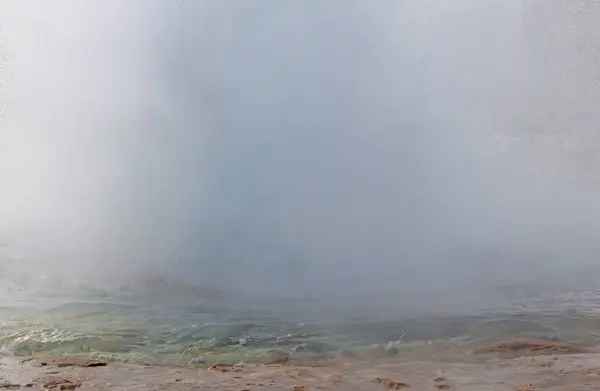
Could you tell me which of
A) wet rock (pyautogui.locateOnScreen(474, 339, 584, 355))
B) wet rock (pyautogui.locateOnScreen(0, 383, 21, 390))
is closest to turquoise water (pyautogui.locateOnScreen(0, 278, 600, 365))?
wet rock (pyautogui.locateOnScreen(474, 339, 584, 355))

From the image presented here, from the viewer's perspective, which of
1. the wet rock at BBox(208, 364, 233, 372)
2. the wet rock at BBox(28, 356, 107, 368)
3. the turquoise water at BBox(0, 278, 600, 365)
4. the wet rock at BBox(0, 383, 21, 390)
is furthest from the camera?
the turquoise water at BBox(0, 278, 600, 365)

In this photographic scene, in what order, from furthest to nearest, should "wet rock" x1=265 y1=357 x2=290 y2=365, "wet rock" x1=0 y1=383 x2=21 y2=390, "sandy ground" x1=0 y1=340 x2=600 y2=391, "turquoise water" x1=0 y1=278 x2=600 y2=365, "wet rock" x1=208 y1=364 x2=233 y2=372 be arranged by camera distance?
1. "turquoise water" x1=0 y1=278 x2=600 y2=365
2. "wet rock" x1=265 y1=357 x2=290 y2=365
3. "wet rock" x1=208 y1=364 x2=233 y2=372
4. "sandy ground" x1=0 y1=340 x2=600 y2=391
5. "wet rock" x1=0 y1=383 x2=21 y2=390

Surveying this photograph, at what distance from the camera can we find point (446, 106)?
1595 cm

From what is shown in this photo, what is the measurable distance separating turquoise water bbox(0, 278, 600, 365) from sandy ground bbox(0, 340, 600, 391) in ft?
1.60

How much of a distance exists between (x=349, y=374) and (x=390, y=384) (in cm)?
51

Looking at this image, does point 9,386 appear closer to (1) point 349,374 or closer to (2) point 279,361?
(2) point 279,361

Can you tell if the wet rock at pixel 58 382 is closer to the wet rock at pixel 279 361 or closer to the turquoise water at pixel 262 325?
the turquoise water at pixel 262 325

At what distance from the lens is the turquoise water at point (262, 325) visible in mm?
6629

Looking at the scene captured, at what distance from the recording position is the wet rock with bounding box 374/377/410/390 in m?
4.97

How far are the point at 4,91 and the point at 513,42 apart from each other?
15.3 m

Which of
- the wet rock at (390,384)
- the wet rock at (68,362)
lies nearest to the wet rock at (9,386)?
the wet rock at (68,362)

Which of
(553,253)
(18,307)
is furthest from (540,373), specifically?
(553,253)

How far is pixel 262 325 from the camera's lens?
7531mm

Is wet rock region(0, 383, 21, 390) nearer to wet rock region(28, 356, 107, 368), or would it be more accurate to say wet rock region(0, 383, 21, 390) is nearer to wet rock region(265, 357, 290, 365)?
wet rock region(28, 356, 107, 368)
